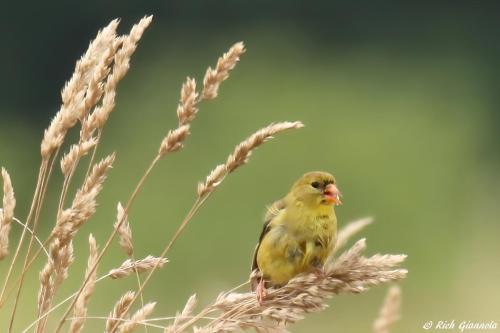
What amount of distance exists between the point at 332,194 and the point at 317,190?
66 millimetres

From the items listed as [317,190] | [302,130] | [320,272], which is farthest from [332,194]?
[302,130]

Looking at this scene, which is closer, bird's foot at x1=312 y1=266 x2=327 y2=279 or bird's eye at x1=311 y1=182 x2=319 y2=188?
bird's foot at x1=312 y1=266 x2=327 y2=279

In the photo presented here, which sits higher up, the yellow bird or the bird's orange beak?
the bird's orange beak

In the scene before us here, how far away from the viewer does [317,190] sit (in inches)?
168

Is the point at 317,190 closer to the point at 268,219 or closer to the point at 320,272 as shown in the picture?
the point at 268,219

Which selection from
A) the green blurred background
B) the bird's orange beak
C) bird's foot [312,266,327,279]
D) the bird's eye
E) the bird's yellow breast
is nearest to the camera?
bird's foot [312,266,327,279]

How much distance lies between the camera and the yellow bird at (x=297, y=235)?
393 centimetres

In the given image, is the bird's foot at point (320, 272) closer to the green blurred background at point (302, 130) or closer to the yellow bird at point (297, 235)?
the yellow bird at point (297, 235)

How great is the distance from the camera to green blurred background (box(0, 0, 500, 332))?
1552 cm

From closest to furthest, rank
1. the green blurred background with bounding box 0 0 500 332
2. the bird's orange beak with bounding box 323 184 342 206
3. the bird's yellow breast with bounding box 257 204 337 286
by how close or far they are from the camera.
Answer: the bird's yellow breast with bounding box 257 204 337 286 → the bird's orange beak with bounding box 323 184 342 206 → the green blurred background with bounding box 0 0 500 332

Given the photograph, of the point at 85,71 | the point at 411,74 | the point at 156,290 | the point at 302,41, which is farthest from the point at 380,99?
the point at 85,71

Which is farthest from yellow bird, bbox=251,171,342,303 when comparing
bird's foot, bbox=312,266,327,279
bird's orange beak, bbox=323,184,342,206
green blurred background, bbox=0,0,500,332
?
green blurred background, bbox=0,0,500,332

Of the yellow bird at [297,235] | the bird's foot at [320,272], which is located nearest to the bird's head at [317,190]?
the yellow bird at [297,235]

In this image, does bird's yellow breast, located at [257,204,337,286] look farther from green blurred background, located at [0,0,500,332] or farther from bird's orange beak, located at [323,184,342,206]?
green blurred background, located at [0,0,500,332]
